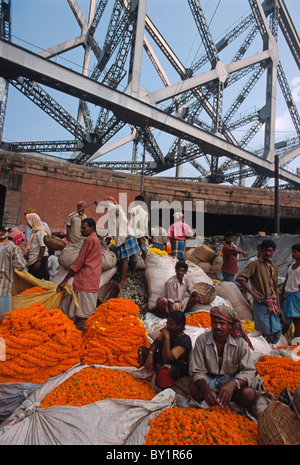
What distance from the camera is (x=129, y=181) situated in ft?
38.5

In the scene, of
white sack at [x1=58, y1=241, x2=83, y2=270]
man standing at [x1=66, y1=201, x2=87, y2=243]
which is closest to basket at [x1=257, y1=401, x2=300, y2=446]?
white sack at [x1=58, y1=241, x2=83, y2=270]

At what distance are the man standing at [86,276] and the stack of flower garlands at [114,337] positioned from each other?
0.55 meters

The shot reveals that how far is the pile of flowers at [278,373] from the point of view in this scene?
2.20 metres

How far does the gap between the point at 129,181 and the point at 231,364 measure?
404 inches

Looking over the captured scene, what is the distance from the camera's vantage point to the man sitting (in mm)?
3988

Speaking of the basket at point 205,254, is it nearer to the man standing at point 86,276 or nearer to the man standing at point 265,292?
the man standing at point 265,292

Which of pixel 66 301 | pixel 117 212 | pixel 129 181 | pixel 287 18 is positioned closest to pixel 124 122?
pixel 129 181

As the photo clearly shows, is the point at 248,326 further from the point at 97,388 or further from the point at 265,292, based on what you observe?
the point at 97,388

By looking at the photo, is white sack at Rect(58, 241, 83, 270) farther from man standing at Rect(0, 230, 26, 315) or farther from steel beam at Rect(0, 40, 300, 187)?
steel beam at Rect(0, 40, 300, 187)

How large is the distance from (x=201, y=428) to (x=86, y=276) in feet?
7.10

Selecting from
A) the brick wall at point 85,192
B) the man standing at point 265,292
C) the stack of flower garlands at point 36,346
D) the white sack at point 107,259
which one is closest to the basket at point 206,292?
the man standing at point 265,292

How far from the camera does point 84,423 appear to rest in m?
1.70
